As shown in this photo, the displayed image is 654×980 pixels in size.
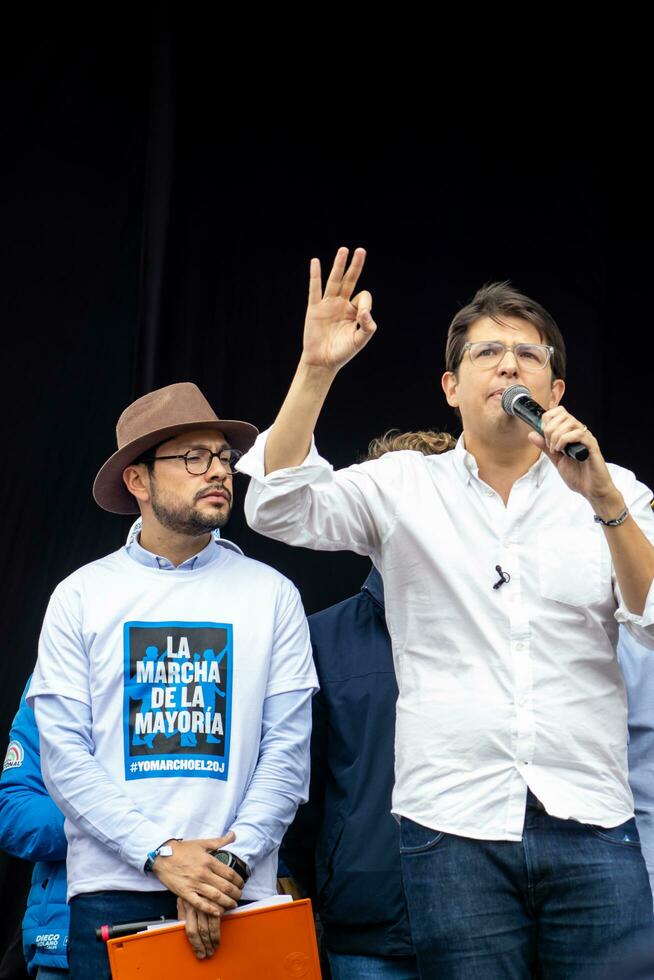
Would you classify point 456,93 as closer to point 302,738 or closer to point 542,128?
point 542,128

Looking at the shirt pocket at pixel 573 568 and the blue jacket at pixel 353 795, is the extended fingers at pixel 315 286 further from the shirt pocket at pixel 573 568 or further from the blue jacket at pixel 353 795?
the blue jacket at pixel 353 795

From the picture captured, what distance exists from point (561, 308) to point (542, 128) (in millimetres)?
640

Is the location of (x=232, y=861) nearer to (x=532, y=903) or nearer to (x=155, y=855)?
(x=155, y=855)

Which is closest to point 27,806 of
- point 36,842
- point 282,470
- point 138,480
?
point 36,842

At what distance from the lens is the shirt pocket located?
1.91m

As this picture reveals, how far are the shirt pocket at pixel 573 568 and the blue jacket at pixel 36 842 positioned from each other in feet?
4.72

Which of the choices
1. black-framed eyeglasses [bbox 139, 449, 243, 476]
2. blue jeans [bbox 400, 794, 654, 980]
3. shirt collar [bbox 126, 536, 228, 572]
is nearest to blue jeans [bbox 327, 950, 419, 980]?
blue jeans [bbox 400, 794, 654, 980]

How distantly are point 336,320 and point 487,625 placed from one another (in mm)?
581

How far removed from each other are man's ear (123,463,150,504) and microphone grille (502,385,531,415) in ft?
4.18

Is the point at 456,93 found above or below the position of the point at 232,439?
above

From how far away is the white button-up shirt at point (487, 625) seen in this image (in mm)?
1802

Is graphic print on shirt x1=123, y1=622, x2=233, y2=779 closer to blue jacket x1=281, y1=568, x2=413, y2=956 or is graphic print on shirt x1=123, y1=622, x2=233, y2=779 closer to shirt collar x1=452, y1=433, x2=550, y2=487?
blue jacket x1=281, y1=568, x2=413, y2=956

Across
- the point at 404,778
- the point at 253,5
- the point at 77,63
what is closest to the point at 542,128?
the point at 253,5

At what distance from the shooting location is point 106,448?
3484 millimetres
